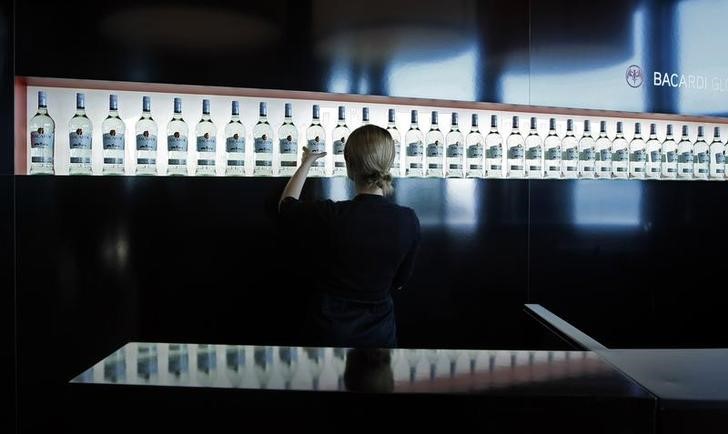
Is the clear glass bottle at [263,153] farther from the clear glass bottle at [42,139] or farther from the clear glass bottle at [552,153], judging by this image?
the clear glass bottle at [552,153]

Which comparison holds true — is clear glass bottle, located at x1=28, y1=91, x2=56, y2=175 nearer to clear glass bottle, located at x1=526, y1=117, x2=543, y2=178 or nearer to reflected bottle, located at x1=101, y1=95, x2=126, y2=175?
reflected bottle, located at x1=101, y1=95, x2=126, y2=175

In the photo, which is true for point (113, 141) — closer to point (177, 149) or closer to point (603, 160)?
point (177, 149)

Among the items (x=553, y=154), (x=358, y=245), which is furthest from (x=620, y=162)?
(x=358, y=245)

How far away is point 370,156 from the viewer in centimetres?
135

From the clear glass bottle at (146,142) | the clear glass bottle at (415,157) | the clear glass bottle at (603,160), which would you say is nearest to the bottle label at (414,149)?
the clear glass bottle at (415,157)

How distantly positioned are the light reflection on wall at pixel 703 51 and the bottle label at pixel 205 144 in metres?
1.79

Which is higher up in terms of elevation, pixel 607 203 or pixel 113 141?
pixel 113 141

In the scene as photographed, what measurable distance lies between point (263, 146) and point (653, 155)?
1583 millimetres

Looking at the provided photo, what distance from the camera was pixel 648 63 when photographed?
2217mm

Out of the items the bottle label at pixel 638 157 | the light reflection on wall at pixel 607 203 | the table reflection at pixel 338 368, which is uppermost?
the bottle label at pixel 638 157

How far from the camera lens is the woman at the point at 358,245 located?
132 centimetres

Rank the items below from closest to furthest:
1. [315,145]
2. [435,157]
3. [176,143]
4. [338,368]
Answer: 1. [338,368]
2. [176,143]
3. [315,145]
4. [435,157]

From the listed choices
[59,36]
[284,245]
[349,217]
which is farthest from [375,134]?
[59,36]

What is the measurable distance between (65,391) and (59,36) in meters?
1.40
